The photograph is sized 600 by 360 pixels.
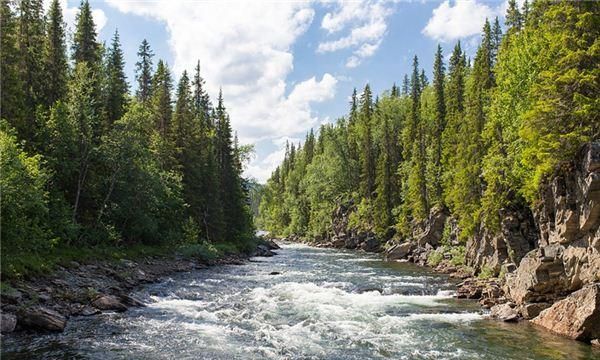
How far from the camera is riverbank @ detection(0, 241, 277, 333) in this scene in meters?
17.2

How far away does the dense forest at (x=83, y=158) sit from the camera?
918 inches

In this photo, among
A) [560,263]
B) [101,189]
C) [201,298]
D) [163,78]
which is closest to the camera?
[560,263]

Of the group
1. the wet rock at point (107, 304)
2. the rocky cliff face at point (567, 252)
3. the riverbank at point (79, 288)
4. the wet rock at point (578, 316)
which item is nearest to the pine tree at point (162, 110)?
the riverbank at point (79, 288)

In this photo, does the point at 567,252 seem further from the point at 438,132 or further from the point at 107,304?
the point at 438,132

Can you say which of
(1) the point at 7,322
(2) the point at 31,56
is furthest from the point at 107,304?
(2) the point at 31,56

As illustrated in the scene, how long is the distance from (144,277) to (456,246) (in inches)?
1194

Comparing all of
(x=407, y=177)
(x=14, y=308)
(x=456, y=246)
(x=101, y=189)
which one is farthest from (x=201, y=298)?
(x=407, y=177)

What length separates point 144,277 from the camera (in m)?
31.5

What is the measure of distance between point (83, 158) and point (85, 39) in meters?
21.3

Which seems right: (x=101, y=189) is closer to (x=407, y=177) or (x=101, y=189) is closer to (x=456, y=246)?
(x=456, y=246)

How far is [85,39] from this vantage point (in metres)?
48.5

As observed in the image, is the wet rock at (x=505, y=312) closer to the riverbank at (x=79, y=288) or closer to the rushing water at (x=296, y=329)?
the rushing water at (x=296, y=329)

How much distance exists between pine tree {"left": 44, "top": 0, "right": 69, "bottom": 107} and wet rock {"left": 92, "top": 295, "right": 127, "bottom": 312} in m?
22.8

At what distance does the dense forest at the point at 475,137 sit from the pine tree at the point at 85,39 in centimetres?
3905
